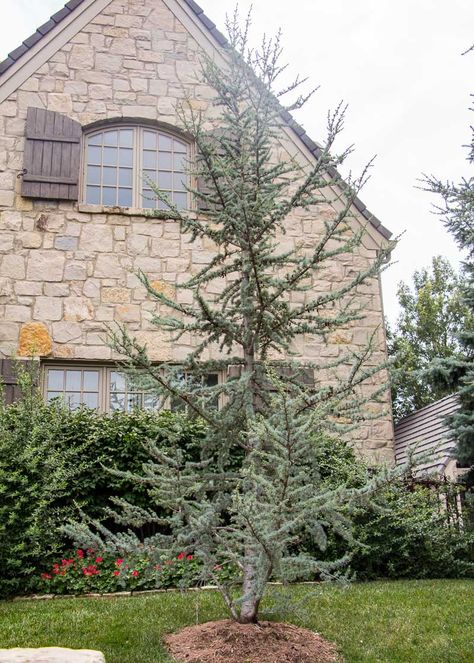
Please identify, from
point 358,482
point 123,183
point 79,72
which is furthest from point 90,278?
point 358,482

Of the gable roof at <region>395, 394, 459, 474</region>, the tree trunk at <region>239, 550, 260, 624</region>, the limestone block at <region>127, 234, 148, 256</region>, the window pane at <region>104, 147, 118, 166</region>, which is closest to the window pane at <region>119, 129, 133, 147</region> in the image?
the window pane at <region>104, 147, 118, 166</region>

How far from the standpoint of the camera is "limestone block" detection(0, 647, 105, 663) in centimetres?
365

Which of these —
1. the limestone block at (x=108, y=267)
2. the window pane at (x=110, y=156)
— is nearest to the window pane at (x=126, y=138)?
the window pane at (x=110, y=156)

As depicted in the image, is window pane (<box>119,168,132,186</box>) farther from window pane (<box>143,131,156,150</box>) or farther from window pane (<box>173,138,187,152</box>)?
window pane (<box>173,138,187,152</box>)

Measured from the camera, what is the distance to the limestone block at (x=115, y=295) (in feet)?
32.3

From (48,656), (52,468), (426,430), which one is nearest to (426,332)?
(426,430)

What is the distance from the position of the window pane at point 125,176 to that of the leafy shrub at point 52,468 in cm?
370

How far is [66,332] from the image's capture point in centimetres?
962

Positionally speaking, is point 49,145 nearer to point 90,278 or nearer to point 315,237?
point 90,278

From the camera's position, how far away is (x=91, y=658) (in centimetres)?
375

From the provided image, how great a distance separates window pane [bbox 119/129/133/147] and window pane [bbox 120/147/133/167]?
0.08 meters

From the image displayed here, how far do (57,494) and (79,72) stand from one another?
627 centimetres

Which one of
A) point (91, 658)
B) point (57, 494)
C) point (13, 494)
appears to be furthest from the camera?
point (57, 494)

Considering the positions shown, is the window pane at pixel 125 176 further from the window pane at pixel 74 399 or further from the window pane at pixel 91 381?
the window pane at pixel 74 399
